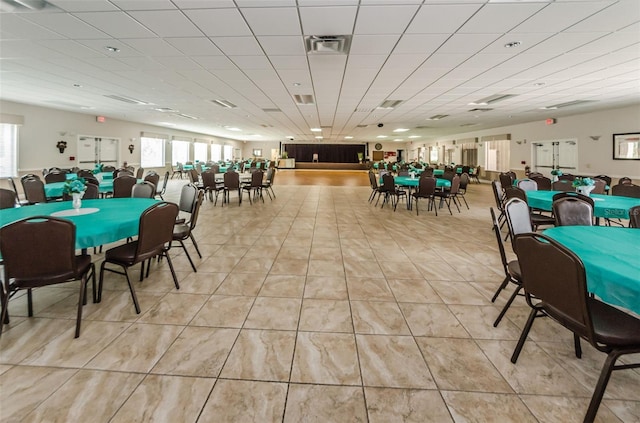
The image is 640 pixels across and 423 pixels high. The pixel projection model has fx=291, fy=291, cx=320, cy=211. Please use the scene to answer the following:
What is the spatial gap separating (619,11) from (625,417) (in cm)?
394

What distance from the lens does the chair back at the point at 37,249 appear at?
1984mm

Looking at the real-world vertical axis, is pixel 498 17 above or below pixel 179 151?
below

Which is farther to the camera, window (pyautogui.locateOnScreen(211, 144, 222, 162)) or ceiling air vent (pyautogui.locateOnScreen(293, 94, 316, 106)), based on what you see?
window (pyautogui.locateOnScreen(211, 144, 222, 162))

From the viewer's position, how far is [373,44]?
4027 mm

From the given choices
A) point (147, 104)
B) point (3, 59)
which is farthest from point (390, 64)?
point (147, 104)

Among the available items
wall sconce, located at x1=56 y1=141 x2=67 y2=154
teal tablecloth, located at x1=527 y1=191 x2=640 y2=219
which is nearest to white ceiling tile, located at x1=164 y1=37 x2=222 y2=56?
teal tablecloth, located at x1=527 y1=191 x2=640 y2=219

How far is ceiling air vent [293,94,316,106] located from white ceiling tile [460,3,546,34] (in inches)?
→ 183

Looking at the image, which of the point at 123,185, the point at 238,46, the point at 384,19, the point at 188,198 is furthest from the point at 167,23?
the point at 123,185

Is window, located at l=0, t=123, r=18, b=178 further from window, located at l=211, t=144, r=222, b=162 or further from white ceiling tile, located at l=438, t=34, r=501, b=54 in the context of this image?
window, located at l=211, t=144, r=222, b=162

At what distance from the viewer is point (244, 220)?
21.3 ft

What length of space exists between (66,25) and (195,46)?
145 cm

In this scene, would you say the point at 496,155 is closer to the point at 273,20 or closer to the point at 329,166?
the point at 329,166

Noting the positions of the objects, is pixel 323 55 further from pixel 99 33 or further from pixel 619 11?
pixel 619 11

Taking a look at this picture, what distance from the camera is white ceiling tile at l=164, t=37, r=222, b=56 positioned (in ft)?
12.9
